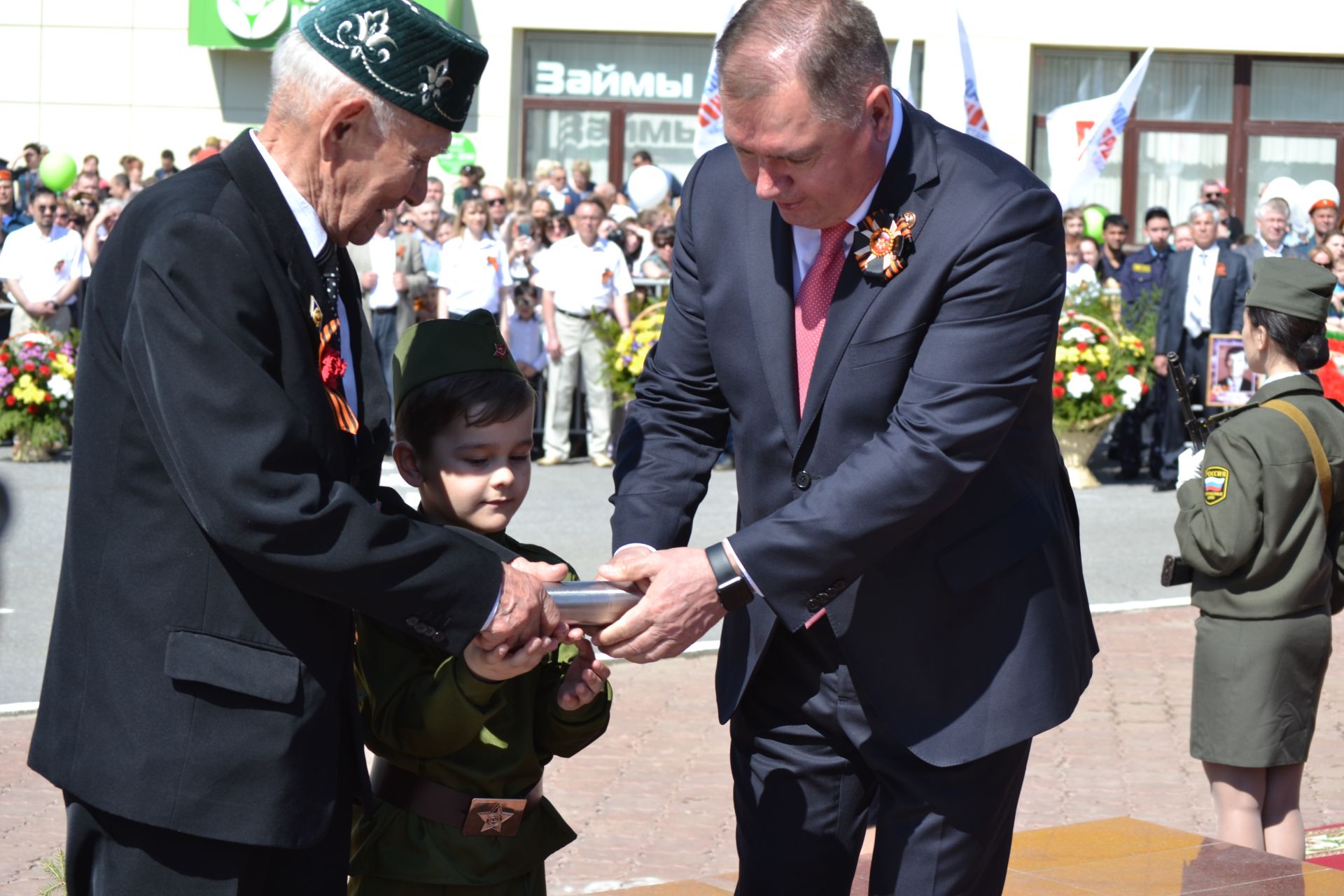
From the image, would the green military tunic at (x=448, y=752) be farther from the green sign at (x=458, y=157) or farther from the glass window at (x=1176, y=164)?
the glass window at (x=1176, y=164)

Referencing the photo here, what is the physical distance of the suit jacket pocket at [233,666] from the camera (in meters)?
2.67

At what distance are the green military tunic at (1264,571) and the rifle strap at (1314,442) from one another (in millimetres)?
16

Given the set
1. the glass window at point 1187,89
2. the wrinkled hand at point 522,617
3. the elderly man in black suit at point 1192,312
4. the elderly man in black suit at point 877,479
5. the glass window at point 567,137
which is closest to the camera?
the wrinkled hand at point 522,617

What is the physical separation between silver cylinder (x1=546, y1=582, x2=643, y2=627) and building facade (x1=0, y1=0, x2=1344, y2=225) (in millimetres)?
22760

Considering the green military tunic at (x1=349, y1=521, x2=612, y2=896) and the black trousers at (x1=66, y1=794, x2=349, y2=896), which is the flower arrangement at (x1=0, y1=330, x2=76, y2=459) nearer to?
the green military tunic at (x1=349, y1=521, x2=612, y2=896)

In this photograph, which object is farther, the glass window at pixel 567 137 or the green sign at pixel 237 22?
the glass window at pixel 567 137

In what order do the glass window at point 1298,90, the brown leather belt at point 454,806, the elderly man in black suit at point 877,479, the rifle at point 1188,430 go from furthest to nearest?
1. the glass window at point 1298,90
2. the rifle at point 1188,430
3. the brown leather belt at point 454,806
4. the elderly man in black suit at point 877,479

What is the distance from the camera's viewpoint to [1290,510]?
5152mm

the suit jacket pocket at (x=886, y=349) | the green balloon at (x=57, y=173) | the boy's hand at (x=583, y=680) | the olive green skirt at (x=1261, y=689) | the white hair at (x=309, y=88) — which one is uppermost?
the green balloon at (x=57, y=173)

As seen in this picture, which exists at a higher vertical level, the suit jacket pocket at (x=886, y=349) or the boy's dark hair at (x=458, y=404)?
the suit jacket pocket at (x=886, y=349)

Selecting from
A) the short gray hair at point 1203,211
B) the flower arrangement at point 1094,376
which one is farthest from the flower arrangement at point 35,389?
the short gray hair at point 1203,211

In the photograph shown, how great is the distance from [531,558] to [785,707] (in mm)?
587

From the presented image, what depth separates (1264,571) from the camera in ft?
17.1

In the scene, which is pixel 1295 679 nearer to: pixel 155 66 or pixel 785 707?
pixel 785 707
